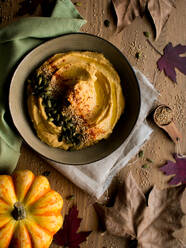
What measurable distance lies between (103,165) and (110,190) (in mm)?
180

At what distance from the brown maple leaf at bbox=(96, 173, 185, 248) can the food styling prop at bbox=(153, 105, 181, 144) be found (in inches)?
13.8

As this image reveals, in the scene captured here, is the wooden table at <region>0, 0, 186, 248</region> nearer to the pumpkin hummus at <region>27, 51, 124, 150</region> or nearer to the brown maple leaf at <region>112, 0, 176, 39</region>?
the brown maple leaf at <region>112, 0, 176, 39</region>

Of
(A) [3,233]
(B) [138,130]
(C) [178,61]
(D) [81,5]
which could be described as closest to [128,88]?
(B) [138,130]

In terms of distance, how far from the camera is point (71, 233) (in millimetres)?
1836

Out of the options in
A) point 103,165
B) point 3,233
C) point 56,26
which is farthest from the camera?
point 103,165

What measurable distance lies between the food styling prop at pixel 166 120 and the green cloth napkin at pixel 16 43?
2.32ft

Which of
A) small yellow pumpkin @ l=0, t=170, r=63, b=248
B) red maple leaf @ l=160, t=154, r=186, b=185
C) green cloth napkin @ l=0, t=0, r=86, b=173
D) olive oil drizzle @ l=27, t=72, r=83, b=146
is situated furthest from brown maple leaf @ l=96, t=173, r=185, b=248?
green cloth napkin @ l=0, t=0, r=86, b=173

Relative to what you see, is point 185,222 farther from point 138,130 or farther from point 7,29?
point 7,29

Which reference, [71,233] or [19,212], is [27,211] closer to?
[19,212]

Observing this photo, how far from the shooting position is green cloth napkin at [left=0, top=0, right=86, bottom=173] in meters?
1.62

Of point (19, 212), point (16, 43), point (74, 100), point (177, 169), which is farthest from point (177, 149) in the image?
point (16, 43)

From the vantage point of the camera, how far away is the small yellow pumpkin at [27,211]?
5.14 feet

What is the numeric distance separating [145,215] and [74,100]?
843mm

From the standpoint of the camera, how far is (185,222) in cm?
194
